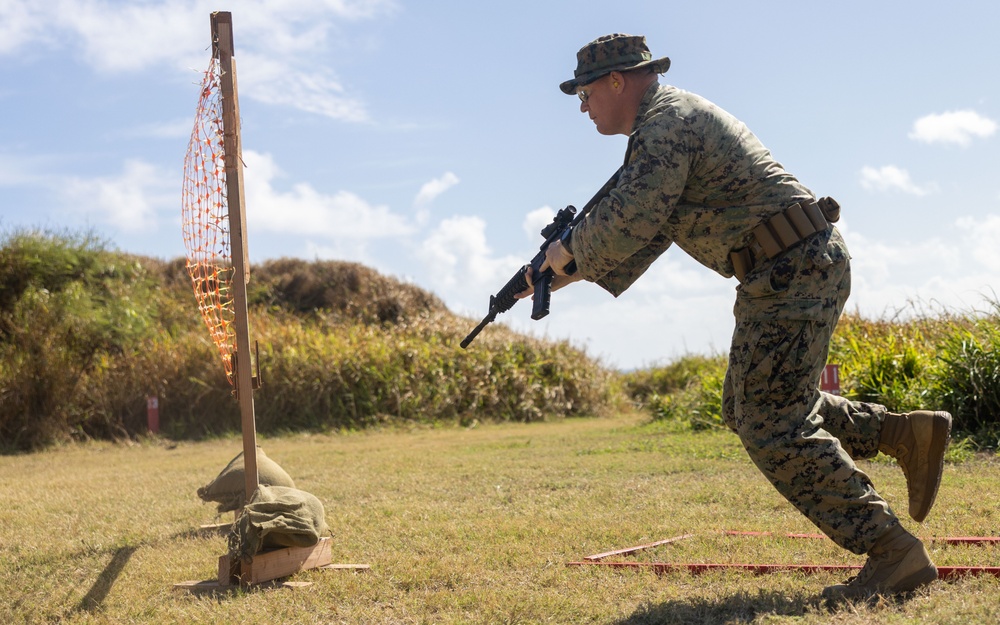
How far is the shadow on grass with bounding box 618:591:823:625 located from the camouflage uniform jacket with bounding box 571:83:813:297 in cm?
124

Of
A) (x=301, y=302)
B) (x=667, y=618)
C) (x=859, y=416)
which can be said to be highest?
(x=301, y=302)

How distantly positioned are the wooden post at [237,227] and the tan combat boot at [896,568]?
118 inches

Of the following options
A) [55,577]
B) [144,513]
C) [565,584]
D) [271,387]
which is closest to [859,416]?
[565,584]

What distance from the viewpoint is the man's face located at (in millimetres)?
3674

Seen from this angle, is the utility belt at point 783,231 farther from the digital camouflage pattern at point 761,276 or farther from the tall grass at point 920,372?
the tall grass at point 920,372

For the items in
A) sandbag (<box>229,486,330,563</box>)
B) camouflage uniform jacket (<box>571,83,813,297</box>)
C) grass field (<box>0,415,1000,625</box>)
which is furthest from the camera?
sandbag (<box>229,486,330,563</box>)

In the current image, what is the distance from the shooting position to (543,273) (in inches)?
155

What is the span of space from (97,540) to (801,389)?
14.3 ft

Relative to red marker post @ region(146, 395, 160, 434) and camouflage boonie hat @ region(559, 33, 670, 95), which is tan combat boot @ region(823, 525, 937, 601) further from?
red marker post @ region(146, 395, 160, 434)

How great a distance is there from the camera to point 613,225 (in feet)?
11.2

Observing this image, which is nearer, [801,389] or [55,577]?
[801,389]

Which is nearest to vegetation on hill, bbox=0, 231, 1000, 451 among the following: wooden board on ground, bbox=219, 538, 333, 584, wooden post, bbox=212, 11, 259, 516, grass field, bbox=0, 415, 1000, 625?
grass field, bbox=0, 415, 1000, 625

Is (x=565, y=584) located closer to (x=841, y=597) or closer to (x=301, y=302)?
(x=841, y=597)

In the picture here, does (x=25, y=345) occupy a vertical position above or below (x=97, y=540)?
above
